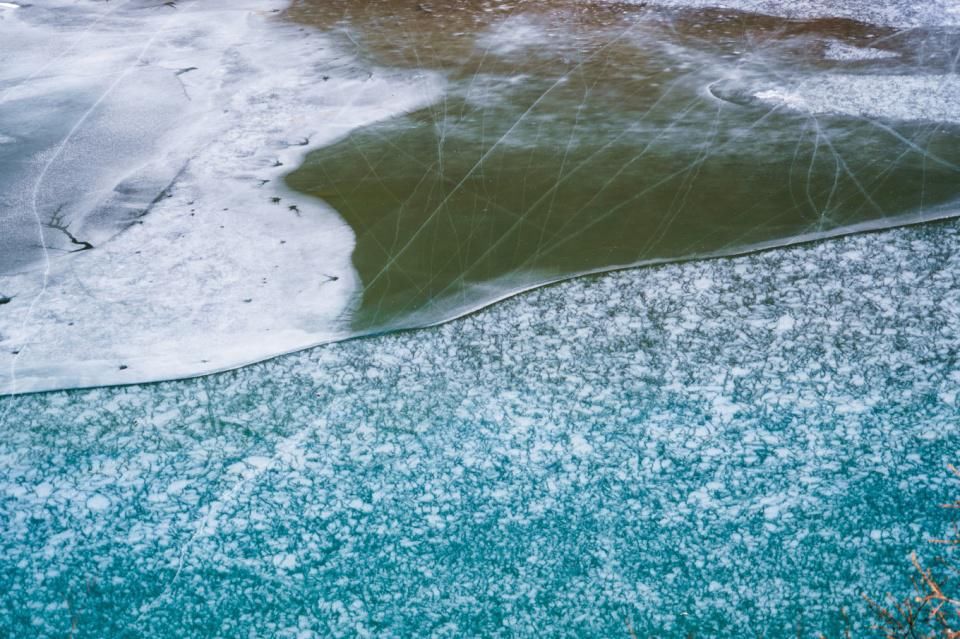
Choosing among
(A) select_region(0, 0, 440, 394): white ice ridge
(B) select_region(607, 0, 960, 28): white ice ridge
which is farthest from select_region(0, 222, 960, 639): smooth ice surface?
(B) select_region(607, 0, 960, 28): white ice ridge

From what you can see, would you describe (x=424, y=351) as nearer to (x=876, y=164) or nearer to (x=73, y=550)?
(x=73, y=550)

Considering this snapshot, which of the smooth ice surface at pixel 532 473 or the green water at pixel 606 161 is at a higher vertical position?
the green water at pixel 606 161

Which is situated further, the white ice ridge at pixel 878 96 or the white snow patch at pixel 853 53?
the white snow patch at pixel 853 53

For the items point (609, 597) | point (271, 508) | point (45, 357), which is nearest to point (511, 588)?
point (609, 597)

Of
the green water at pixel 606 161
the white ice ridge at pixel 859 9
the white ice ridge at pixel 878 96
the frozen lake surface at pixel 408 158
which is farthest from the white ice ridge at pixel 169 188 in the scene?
the white ice ridge at pixel 859 9

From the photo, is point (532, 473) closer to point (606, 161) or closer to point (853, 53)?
point (606, 161)

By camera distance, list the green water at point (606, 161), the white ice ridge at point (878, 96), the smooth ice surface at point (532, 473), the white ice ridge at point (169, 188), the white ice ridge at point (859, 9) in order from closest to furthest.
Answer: the smooth ice surface at point (532, 473)
the white ice ridge at point (169, 188)
the green water at point (606, 161)
the white ice ridge at point (878, 96)
the white ice ridge at point (859, 9)

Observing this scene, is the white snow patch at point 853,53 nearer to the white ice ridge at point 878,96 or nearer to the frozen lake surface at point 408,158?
the frozen lake surface at point 408,158
